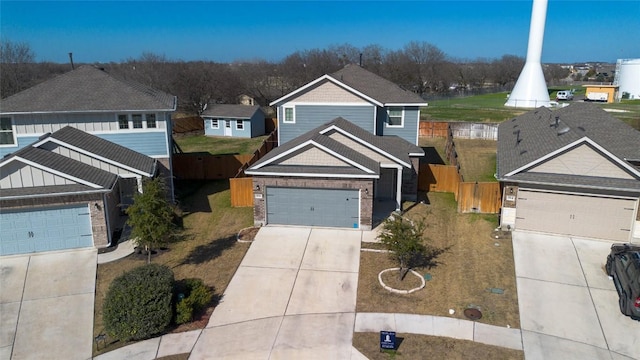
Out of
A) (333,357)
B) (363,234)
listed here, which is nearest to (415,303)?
(333,357)

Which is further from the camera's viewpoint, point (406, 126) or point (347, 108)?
point (406, 126)

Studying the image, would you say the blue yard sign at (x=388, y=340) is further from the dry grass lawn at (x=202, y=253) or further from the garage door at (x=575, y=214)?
the garage door at (x=575, y=214)

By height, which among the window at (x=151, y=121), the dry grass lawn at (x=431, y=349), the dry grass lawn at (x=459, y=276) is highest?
the window at (x=151, y=121)

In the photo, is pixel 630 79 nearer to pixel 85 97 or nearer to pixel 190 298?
pixel 85 97

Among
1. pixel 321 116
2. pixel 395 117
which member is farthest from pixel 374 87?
pixel 321 116

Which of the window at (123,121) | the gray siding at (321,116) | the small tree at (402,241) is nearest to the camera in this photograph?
the small tree at (402,241)

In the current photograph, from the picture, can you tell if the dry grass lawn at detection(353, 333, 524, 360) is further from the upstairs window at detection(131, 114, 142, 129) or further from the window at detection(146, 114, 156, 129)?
the upstairs window at detection(131, 114, 142, 129)

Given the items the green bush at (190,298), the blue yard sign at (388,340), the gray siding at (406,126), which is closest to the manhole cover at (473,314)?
the blue yard sign at (388,340)
